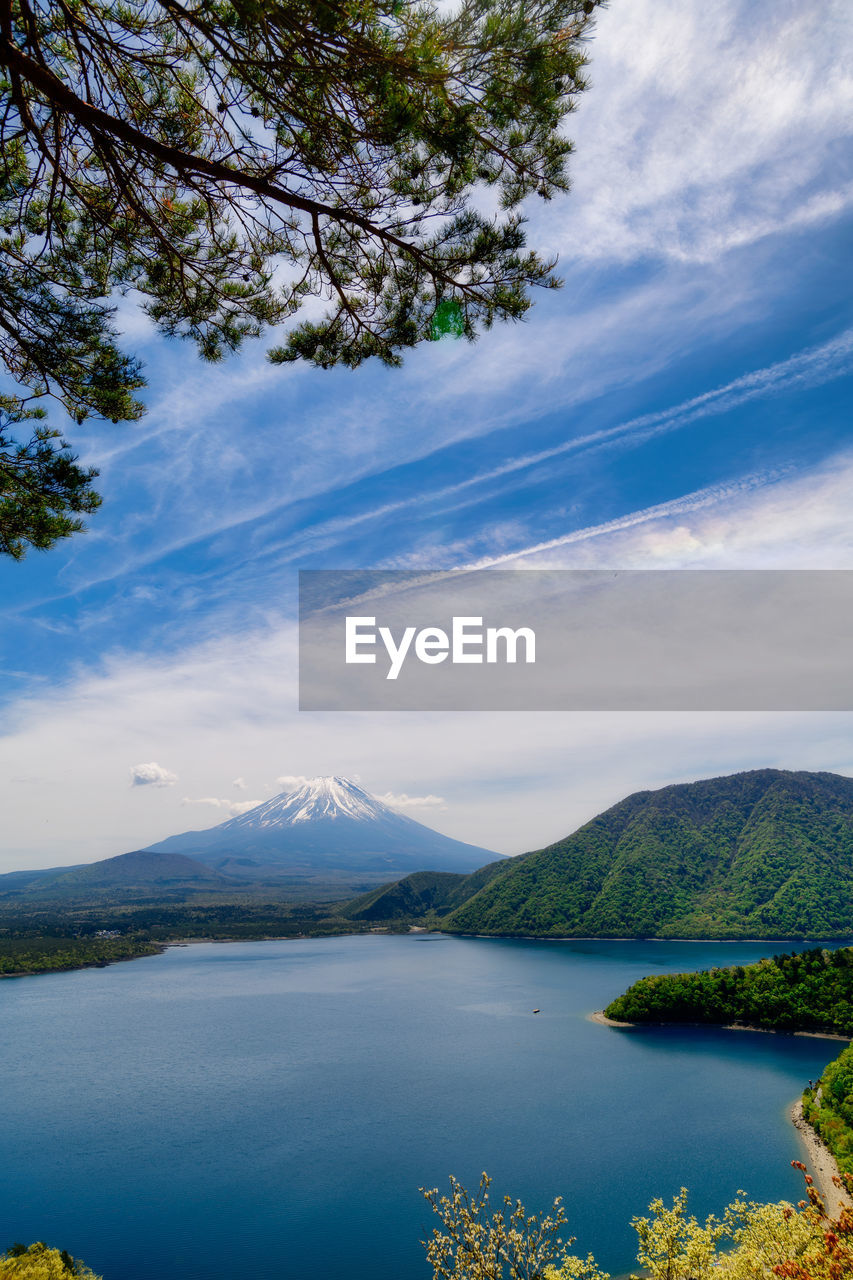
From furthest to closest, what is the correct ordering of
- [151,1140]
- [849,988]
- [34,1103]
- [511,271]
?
[849,988]
[34,1103]
[151,1140]
[511,271]

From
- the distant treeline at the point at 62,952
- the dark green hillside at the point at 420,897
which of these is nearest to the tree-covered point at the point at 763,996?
the distant treeline at the point at 62,952

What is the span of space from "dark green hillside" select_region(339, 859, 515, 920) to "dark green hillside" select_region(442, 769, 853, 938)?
1574 cm

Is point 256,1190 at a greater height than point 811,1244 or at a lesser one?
lesser

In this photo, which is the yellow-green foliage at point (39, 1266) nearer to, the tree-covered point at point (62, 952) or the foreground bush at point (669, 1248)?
the foreground bush at point (669, 1248)

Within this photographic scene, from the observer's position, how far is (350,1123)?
78.9ft

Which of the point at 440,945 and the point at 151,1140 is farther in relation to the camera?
the point at 440,945

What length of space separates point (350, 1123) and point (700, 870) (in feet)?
225

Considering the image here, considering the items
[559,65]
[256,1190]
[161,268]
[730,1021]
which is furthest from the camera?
[730,1021]

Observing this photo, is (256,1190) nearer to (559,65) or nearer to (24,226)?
(24,226)

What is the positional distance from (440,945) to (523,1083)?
53197mm

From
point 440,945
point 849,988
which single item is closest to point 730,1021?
point 849,988

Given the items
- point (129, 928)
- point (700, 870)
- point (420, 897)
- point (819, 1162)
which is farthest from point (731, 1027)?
point (129, 928)

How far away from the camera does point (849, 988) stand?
32.2 metres

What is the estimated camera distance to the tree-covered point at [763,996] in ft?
105
